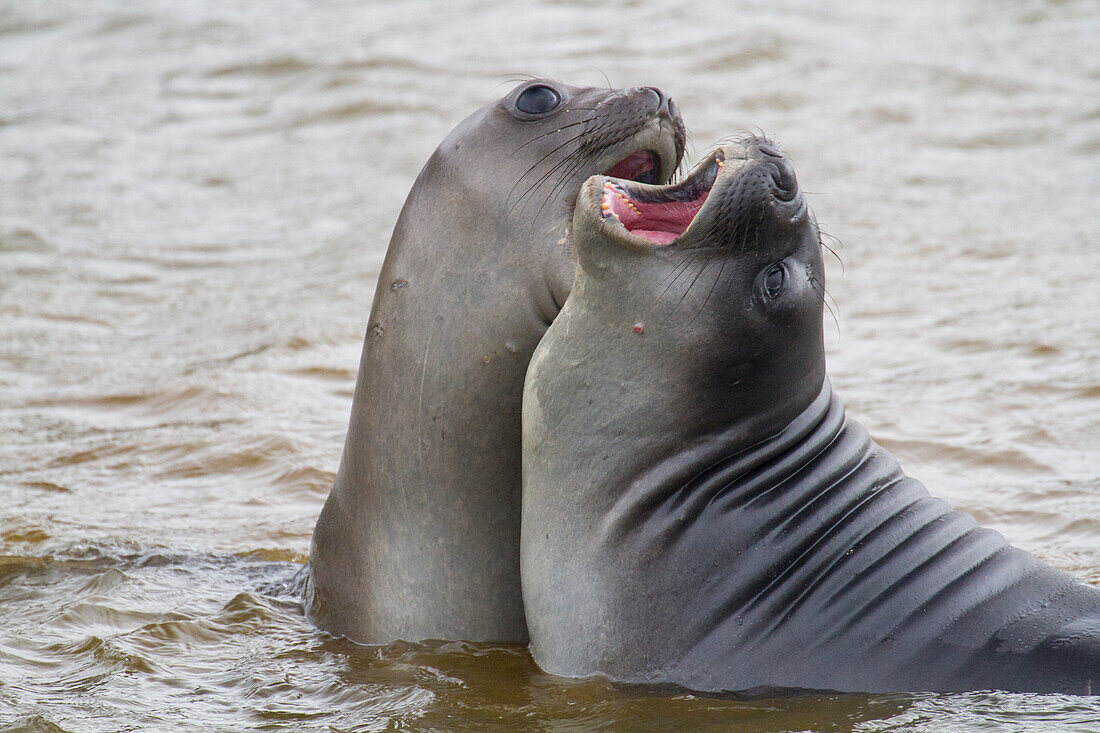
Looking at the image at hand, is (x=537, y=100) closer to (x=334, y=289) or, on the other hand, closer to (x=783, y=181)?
(x=783, y=181)

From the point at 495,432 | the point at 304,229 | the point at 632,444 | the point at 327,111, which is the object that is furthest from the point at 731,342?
the point at 327,111

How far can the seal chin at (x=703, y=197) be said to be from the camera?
15.1 ft

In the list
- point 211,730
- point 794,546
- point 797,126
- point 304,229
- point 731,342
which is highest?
point 797,126

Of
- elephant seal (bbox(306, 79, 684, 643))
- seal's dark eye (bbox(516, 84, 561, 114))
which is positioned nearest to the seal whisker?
elephant seal (bbox(306, 79, 684, 643))

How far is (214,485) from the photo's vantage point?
25.2 ft

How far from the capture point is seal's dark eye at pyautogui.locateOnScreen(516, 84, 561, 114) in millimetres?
5461

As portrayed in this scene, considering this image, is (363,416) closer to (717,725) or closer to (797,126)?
(717,725)

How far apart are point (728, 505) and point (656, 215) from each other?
3.20ft

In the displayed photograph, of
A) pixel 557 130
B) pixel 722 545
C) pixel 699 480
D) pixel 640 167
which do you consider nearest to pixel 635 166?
pixel 640 167

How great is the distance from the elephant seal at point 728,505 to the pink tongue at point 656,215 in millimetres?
36

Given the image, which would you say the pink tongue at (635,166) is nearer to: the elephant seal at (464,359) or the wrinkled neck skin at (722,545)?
the elephant seal at (464,359)

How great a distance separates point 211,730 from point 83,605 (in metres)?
1.44

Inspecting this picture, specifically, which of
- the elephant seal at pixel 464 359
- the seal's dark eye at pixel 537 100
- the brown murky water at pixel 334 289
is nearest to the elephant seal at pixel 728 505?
the brown murky water at pixel 334 289

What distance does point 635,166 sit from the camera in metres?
5.49
